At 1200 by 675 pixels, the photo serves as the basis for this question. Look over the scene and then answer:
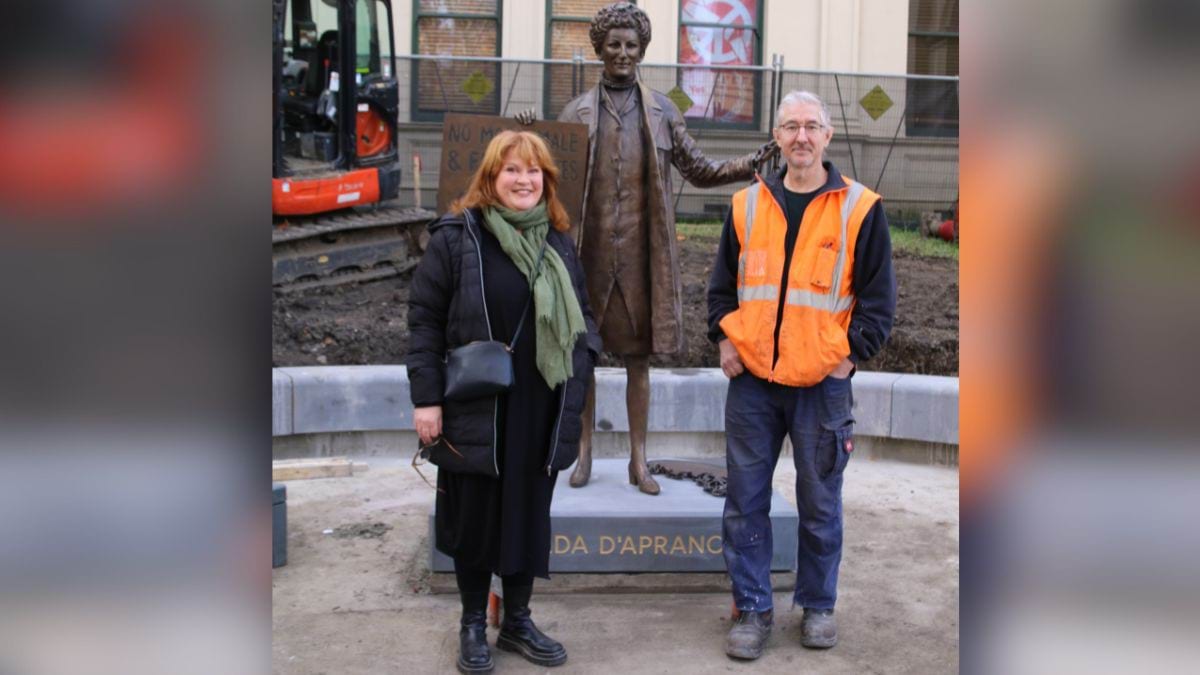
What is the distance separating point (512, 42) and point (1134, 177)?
55.6 ft

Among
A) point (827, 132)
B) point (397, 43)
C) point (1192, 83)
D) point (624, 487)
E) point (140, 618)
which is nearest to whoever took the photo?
point (1192, 83)

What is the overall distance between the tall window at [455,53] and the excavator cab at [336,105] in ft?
9.02

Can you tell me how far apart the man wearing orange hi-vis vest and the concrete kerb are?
2.93 m

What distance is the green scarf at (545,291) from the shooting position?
4.04 m

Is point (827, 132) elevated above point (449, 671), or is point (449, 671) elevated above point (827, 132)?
point (827, 132)

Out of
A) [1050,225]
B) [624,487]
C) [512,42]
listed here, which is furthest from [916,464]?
[512,42]

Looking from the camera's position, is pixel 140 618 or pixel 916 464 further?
pixel 916 464

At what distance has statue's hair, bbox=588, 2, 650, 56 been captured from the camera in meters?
5.02

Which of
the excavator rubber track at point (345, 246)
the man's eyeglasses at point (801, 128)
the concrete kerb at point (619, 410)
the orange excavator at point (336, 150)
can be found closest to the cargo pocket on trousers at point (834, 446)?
the man's eyeglasses at point (801, 128)

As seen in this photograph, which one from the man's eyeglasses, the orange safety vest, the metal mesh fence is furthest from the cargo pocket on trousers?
the metal mesh fence

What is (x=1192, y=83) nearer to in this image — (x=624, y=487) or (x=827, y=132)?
(x=827, y=132)

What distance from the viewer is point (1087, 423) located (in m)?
0.98

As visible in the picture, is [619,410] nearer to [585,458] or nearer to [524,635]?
[585,458]

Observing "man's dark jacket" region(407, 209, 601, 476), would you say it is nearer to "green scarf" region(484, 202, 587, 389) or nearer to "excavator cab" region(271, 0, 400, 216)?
"green scarf" region(484, 202, 587, 389)
